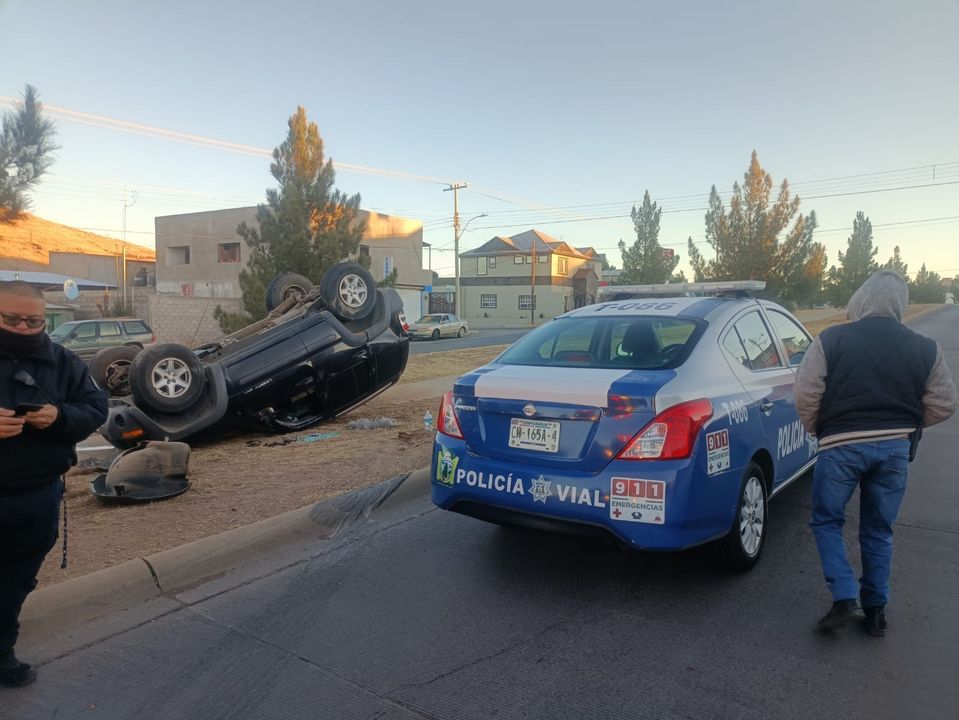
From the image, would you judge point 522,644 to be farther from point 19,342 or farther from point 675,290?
point 675,290

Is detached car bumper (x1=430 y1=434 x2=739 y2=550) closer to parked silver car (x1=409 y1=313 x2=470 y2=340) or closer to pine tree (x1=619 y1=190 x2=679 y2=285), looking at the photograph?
parked silver car (x1=409 y1=313 x2=470 y2=340)

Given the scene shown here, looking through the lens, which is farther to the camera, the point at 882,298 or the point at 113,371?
the point at 113,371

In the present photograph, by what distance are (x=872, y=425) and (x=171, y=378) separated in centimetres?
609

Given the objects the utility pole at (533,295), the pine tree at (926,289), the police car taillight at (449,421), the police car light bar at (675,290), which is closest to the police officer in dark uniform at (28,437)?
the police car taillight at (449,421)

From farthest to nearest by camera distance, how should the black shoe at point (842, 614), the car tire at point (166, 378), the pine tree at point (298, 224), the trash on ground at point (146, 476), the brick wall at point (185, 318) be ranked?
the brick wall at point (185, 318), the pine tree at point (298, 224), the car tire at point (166, 378), the trash on ground at point (146, 476), the black shoe at point (842, 614)

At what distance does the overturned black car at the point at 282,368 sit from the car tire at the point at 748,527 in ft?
17.1

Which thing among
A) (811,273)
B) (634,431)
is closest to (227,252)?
(811,273)

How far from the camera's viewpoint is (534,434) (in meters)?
3.79

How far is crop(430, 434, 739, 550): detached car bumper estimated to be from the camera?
3.48m

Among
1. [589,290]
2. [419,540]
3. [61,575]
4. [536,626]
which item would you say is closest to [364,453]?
[419,540]

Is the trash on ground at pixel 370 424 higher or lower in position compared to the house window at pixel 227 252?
lower

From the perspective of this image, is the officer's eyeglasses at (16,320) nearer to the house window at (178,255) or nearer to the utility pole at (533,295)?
the house window at (178,255)

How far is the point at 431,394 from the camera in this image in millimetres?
11703

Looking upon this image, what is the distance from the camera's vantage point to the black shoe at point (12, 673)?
9.71ft
